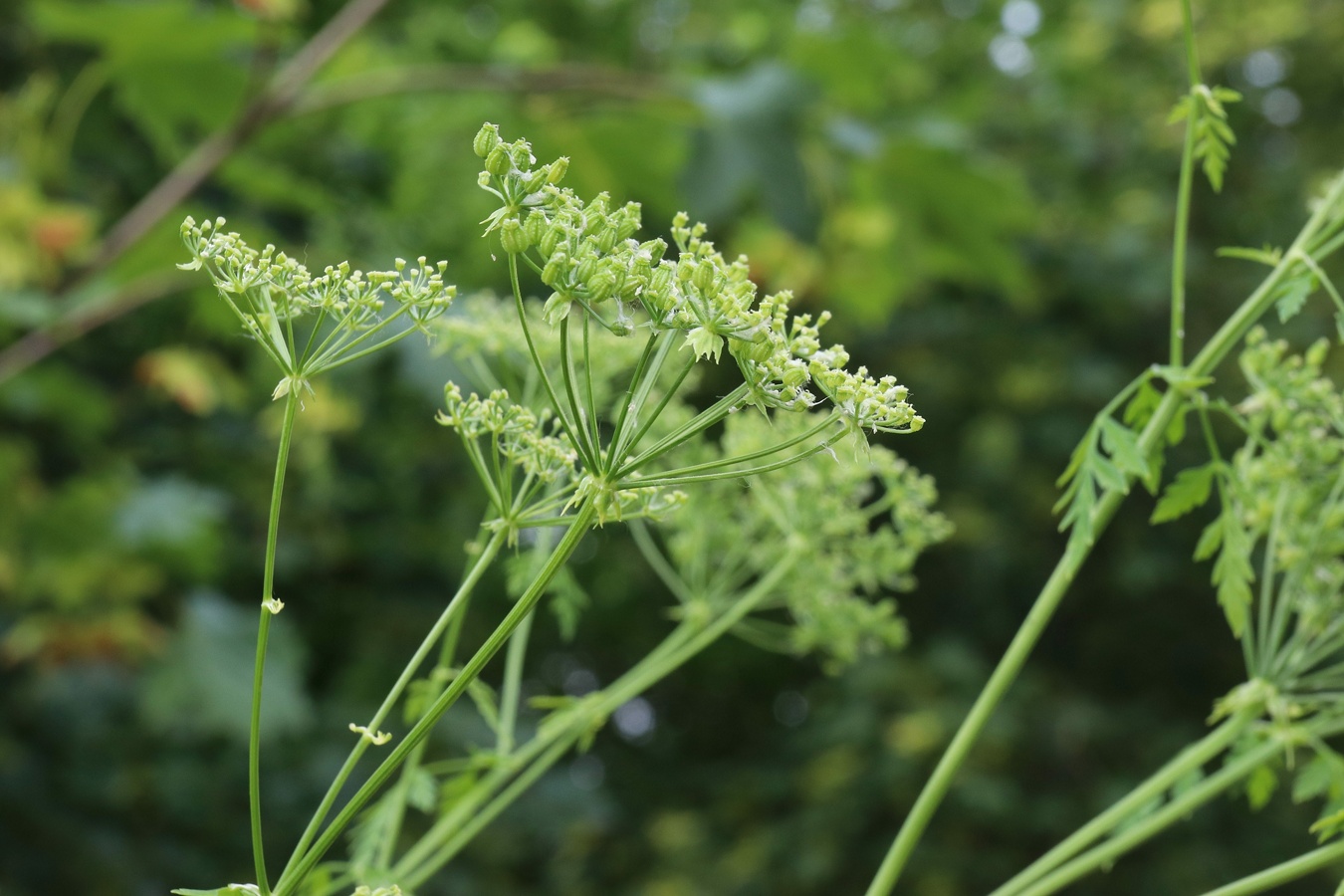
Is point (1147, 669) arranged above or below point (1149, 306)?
below

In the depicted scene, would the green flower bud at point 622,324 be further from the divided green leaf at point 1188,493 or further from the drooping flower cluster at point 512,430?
the divided green leaf at point 1188,493

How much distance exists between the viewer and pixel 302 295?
0.62 meters

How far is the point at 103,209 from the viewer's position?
451 cm

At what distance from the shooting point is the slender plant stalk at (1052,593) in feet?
2.34

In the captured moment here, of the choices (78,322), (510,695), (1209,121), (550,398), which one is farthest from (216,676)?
(1209,121)

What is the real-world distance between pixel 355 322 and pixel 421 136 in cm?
370

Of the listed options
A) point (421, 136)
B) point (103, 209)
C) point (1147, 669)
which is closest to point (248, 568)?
point (103, 209)

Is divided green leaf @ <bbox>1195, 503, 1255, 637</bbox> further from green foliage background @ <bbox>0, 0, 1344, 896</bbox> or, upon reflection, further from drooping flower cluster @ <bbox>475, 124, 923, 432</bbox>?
green foliage background @ <bbox>0, 0, 1344, 896</bbox>

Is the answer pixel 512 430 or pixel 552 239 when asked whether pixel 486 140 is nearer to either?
pixel 552 239

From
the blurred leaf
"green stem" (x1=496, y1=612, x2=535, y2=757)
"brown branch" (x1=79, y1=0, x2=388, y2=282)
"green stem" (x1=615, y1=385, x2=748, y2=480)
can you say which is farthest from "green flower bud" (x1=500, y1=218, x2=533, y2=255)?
the blurred leaf

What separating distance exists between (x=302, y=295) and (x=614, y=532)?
479cm

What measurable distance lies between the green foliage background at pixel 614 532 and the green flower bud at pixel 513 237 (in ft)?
7.57

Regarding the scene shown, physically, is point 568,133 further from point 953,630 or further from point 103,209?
point 953,630

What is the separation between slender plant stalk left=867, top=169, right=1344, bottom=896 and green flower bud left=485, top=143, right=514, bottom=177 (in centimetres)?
38
